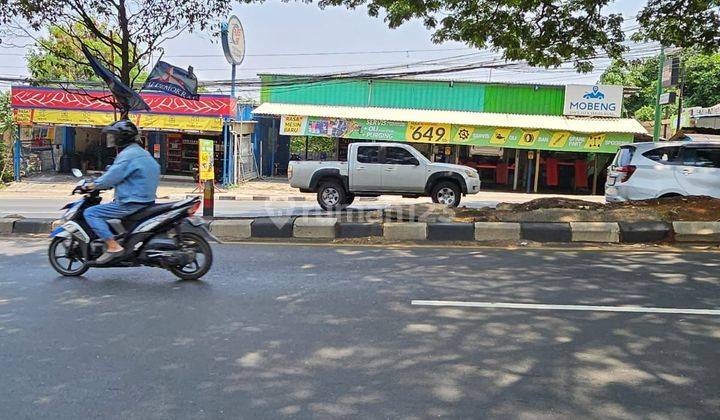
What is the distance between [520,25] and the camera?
39.3 ft

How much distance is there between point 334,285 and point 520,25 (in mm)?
7930

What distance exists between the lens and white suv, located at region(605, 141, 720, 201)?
11203 millimetres

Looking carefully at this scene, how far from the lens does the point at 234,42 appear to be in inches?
911

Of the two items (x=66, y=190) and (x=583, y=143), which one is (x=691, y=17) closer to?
(x=583, y=143)

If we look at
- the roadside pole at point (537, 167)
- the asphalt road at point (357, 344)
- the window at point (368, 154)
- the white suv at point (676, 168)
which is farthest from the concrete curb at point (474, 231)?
the roadside pole at point (537, 167)

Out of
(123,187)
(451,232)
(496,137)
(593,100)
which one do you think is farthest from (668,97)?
(123,187)

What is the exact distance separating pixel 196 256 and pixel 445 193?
932cm

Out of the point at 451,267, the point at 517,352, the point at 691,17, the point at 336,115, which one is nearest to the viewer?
the point at 517,352

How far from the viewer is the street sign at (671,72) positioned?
21.1m

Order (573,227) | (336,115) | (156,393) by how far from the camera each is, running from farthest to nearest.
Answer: (336,115)
(573,227)
(156,393)

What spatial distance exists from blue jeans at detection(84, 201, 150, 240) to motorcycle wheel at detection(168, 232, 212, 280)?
0.55 m

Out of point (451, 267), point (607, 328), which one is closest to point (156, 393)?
point (607, 328)

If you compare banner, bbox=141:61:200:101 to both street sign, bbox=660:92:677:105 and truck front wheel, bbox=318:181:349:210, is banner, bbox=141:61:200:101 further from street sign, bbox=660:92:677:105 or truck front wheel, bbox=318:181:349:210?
street sign, bbox=660:92:677:105

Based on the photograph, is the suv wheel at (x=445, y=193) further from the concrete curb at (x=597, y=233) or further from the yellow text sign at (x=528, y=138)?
the yellow text sign at (x=528, y=138)
